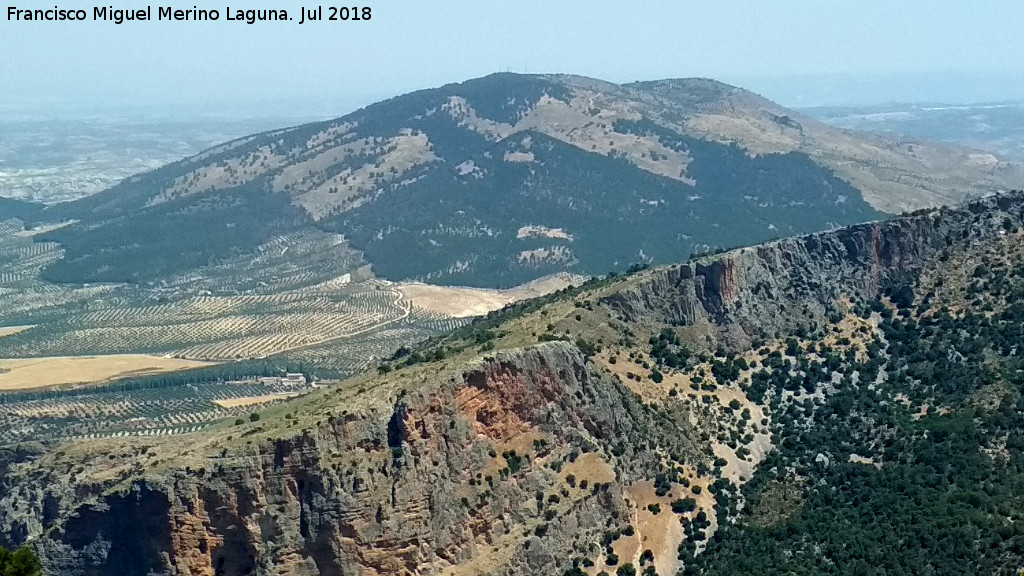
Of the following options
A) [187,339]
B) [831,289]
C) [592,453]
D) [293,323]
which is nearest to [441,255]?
[293,323]

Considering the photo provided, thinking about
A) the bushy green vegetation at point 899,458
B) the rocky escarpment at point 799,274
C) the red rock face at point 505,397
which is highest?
the rocky escarpment at point 799,274

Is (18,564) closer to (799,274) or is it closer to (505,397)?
(505,397)

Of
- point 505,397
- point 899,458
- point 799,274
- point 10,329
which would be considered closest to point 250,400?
point 799,274

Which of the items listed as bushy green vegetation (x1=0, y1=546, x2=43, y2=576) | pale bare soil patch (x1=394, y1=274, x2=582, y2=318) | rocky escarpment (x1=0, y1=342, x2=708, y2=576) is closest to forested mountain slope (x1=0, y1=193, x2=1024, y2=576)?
rocky escarpment (x1=0, y1=342, x2=708, y2=576)

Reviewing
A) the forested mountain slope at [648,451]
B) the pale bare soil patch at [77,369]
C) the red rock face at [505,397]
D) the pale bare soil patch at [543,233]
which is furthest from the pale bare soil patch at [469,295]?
the red rock face at [505,397]

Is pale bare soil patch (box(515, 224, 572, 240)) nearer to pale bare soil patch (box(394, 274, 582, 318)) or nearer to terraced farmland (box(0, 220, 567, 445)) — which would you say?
pale bare soil patch (box(394, 274, 582, 318))

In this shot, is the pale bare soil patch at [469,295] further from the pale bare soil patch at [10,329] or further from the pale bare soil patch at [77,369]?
the pale bare soil patch at [10,329]

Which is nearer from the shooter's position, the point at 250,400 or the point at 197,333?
→ the point at 250,400
